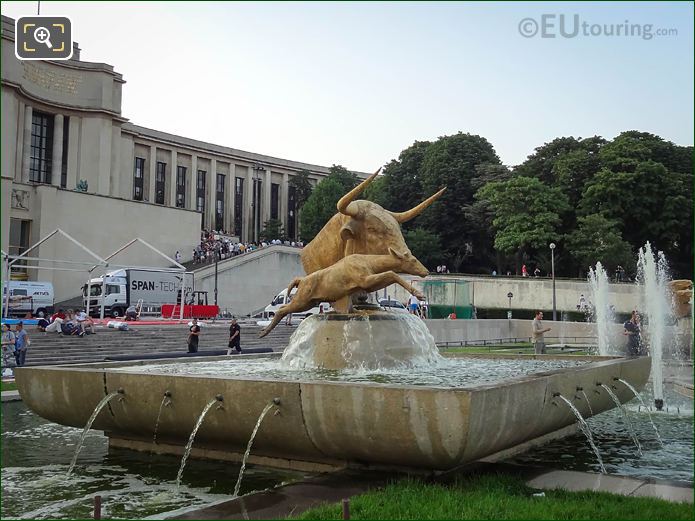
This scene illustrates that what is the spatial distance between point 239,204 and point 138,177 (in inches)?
634

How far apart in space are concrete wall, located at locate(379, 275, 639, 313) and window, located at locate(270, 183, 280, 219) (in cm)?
4086

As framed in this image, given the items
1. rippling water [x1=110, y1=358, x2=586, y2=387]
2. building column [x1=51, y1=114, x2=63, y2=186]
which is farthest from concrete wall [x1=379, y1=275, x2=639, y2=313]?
rippling water [x1=110, y1=358, x2=586, y2=387]

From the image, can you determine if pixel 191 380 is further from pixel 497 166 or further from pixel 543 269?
pixel 497 166

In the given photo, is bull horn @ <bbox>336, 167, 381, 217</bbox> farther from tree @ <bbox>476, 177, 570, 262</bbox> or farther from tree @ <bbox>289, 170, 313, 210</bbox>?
tree @ <bbox>289, 170, 313, 210</bbox>

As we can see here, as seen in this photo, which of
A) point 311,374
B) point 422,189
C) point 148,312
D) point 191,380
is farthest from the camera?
point 422,189

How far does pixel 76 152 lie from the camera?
59.7m

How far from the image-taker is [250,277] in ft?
177

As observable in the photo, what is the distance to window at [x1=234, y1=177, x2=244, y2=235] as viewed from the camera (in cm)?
8756

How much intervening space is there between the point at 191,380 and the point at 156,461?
56.2 inches

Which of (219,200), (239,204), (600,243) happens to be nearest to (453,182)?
(600,243)

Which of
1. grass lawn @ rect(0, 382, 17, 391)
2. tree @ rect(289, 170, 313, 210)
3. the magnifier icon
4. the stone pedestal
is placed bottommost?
grass lawn @ rect(0, 382, 17, 391)

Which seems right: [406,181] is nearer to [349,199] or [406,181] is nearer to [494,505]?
[349,199]

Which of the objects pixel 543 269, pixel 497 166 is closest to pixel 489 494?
pixel 543 269

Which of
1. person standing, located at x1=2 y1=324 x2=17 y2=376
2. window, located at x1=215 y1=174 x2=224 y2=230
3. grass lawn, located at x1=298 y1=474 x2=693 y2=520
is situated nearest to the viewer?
grass lawn, located at x1=298 y1=474 x2=693 y2=520
